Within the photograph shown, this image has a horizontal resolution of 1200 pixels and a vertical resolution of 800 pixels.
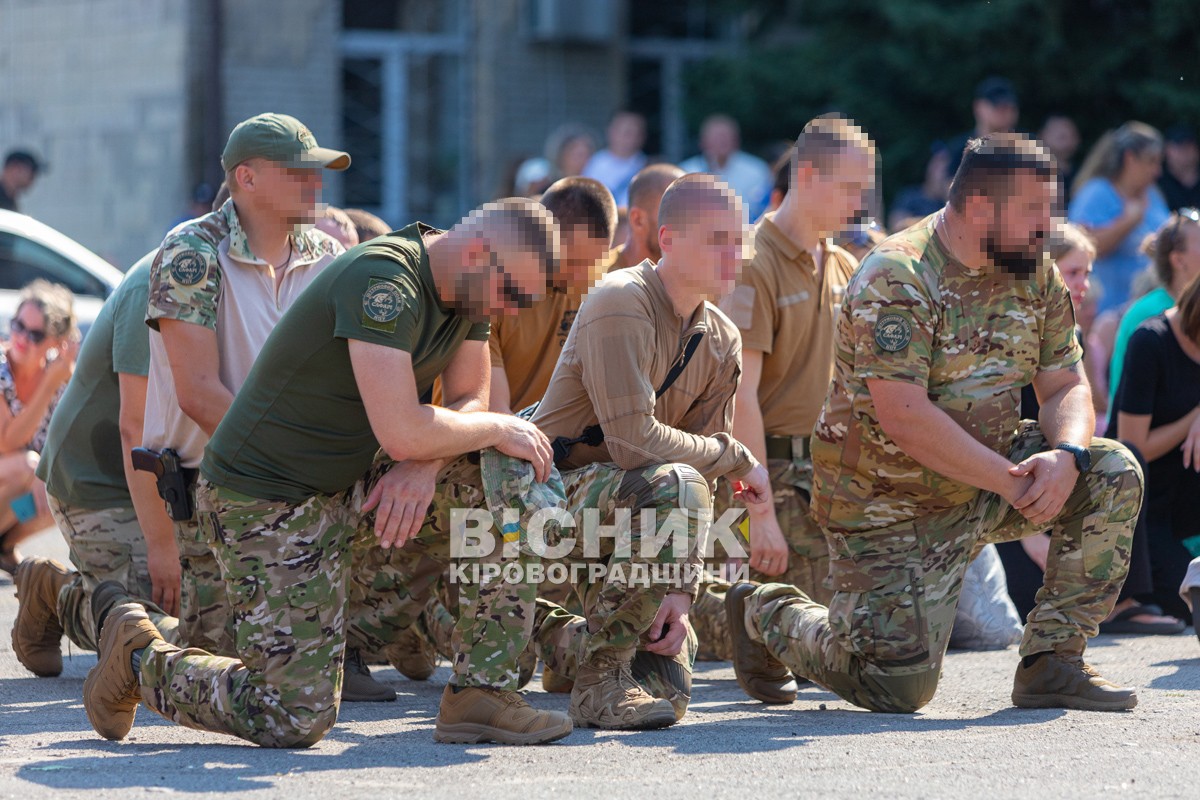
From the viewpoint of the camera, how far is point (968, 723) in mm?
4879

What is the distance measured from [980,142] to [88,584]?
321 centimetres

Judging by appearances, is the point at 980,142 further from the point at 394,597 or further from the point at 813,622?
the point at 394,597

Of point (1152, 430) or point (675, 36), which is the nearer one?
point (1152, 430)

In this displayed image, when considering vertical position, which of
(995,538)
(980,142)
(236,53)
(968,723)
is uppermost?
(236,53)

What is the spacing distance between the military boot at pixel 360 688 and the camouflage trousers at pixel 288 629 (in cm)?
88

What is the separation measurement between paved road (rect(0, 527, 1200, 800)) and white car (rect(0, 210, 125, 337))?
259 inches

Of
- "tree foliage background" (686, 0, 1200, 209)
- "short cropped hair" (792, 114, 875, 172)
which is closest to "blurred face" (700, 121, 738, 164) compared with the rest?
"tree foliage background" (686, 0, 1200, 209)

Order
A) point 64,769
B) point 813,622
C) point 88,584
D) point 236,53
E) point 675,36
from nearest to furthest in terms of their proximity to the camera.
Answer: point 64,769
point 813,622
point 88,584
point 236,53
point 675,36

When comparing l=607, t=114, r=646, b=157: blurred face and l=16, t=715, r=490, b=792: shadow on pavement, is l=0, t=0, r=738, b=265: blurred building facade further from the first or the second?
l=16, t=715, r=490, b=792: shadow on pavement

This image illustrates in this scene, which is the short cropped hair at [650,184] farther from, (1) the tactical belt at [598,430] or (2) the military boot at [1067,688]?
(2) the military boot at [1067,688]

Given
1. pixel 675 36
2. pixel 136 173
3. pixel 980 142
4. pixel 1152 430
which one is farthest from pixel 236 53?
pixel 980 142

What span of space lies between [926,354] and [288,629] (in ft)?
6.45

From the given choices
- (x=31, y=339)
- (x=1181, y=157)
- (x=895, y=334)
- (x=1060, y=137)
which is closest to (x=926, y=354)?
(x=895, y=334)

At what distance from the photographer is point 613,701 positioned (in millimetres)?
4824
